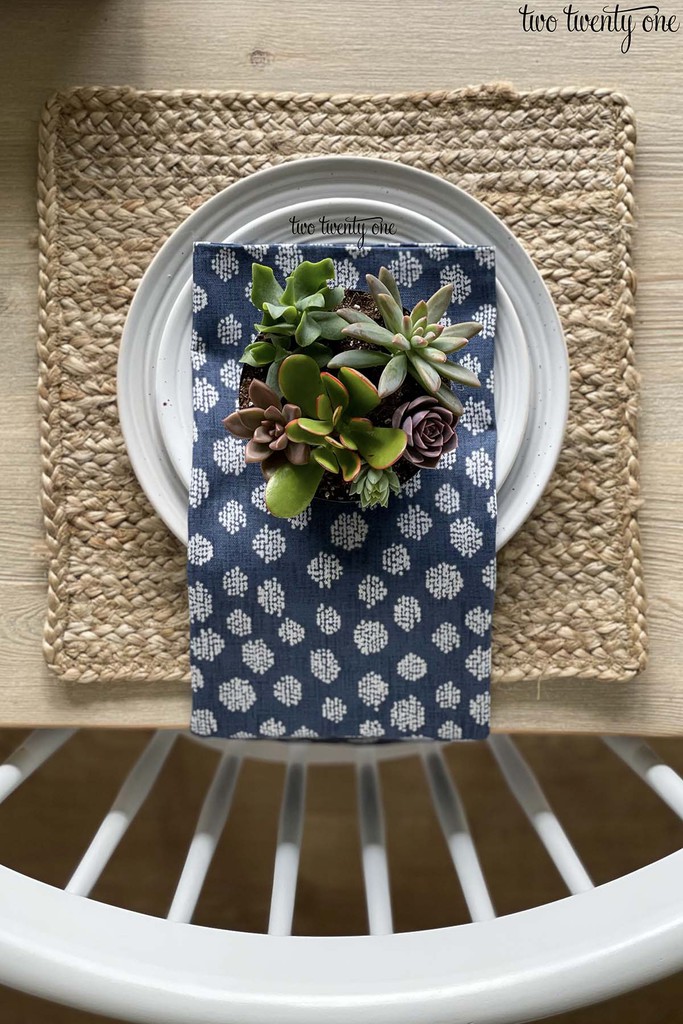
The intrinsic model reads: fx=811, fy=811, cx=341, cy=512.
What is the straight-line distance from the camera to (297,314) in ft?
2.00

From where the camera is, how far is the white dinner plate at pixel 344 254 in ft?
2.30

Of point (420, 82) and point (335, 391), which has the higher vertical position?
point (420, 82)

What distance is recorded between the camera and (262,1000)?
1.69 ft

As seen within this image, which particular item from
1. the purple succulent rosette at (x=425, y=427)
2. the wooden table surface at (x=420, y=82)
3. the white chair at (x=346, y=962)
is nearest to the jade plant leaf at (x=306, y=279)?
the purple succulent rosette at (x=425, y=427)

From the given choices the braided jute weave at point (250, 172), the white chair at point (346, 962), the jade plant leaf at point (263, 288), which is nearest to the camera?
the white chair at point (346, 962)

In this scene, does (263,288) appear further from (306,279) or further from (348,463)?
(348,463)

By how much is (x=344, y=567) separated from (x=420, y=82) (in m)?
0.45

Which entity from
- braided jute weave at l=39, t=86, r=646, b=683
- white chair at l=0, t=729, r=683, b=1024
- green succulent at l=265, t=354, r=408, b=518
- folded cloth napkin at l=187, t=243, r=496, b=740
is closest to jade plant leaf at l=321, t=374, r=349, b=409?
green succulent at l=265, t=354, r=408, b=518

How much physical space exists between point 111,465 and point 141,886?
79cm

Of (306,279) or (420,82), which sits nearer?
(306,279)

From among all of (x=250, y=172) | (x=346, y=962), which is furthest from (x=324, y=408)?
(x=346, y=962)

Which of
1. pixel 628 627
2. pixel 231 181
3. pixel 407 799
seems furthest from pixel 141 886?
pixel 231 181

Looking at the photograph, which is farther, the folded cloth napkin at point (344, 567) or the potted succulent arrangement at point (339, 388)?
the folded cloth napkin at point (344, 567)

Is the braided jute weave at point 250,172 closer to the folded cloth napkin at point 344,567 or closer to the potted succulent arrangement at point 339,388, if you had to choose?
the folded cloth napkin at point 344,567
